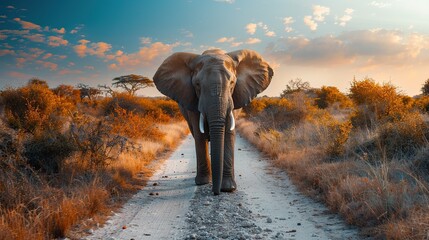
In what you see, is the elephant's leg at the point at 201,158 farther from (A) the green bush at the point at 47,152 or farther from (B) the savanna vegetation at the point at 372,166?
(A) the green bush at the point at 47,152

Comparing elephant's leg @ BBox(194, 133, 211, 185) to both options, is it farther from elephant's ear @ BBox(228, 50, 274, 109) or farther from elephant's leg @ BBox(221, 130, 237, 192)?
elephant's ear @ BBox(228, 50, 274, 109)

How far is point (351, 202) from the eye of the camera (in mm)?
6918

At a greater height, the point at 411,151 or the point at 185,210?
the point at 411,151

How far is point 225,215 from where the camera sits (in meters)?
7.15

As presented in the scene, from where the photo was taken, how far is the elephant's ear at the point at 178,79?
9688 millimetres

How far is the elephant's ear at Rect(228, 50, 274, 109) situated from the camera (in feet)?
32.5

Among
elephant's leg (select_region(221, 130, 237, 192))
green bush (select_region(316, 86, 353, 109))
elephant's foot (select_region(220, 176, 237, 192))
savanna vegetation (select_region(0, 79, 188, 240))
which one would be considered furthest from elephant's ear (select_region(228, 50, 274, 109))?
green bush (select_region(316, 86, 353, 109))

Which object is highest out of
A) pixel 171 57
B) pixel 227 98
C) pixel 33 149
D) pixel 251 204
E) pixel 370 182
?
pixel 171 57

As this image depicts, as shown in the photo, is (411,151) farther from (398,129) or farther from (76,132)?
(76,132)

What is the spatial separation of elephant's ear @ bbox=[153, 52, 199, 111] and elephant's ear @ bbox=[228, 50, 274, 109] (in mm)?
1034

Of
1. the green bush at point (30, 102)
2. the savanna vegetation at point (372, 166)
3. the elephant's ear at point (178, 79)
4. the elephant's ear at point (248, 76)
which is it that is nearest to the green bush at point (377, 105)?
the savanna vegetation at point (372, 166)

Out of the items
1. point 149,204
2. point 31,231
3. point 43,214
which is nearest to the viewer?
point 31,231

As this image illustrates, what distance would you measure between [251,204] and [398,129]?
16.2 feet

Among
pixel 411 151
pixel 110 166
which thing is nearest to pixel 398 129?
pixel 411 151
